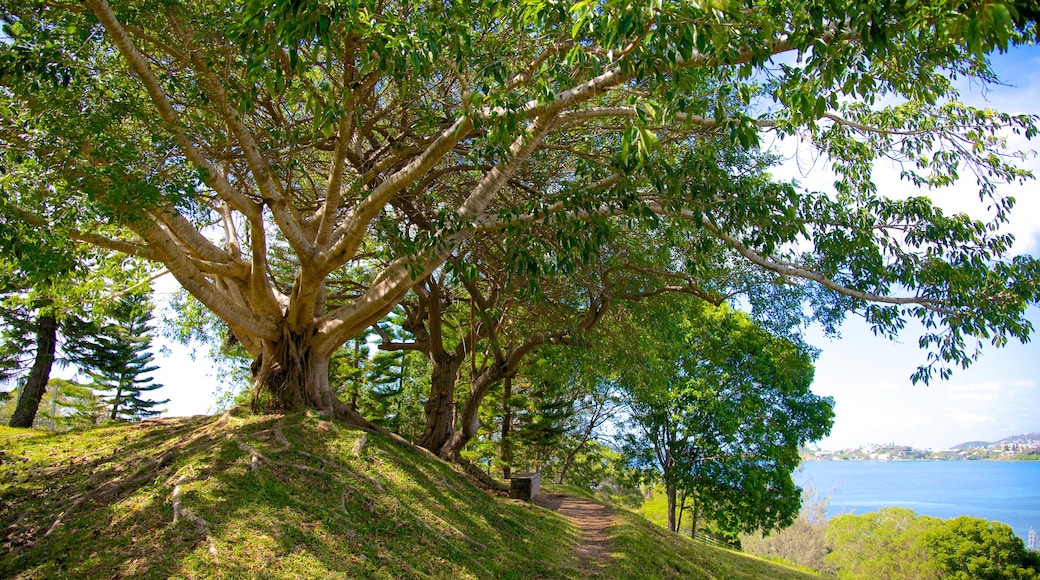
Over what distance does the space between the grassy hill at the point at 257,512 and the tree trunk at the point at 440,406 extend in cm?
258

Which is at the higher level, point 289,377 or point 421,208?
point 421,208

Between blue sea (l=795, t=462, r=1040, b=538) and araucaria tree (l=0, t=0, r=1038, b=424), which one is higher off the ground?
araucaria tree (l=0, t=0, r=1038, b=424)

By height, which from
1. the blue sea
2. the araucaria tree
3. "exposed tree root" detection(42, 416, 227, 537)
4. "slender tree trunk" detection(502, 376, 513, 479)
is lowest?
the blue sea

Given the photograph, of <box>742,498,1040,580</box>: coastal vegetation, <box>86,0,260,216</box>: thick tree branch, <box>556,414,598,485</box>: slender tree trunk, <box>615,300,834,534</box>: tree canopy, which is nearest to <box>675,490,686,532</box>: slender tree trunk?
<box>615,300,834,534</box>: tree canopy

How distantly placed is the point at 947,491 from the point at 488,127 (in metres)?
104

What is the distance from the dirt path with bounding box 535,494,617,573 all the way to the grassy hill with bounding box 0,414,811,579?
0.70 ft

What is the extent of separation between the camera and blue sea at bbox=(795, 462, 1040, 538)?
1894 inches

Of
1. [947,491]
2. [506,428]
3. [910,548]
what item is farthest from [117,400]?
[947,491]

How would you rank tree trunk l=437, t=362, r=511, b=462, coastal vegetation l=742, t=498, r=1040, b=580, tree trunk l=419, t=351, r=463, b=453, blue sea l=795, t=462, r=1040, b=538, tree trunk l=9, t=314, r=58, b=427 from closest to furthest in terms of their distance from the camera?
tree trunk l=437, t=362, r=511, b=462, tree trunk l=419, t=351, r=463, b=453, coastal vegetation l=742, t=498, r=1040, b=580, tree trunk l=9, t=314, r=58, b=427, blue sea l=795, t=462, r=1040, b=538

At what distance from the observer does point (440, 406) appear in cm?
1166

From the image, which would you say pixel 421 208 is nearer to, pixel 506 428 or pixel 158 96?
pixel 158 96

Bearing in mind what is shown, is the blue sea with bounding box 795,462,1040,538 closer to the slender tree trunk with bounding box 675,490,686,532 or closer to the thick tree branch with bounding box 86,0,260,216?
the slender tree trunk with bounding box 675,490,686,532

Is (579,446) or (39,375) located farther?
(579,446)

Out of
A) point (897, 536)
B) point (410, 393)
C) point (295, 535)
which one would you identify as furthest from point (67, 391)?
point (897, 536)
